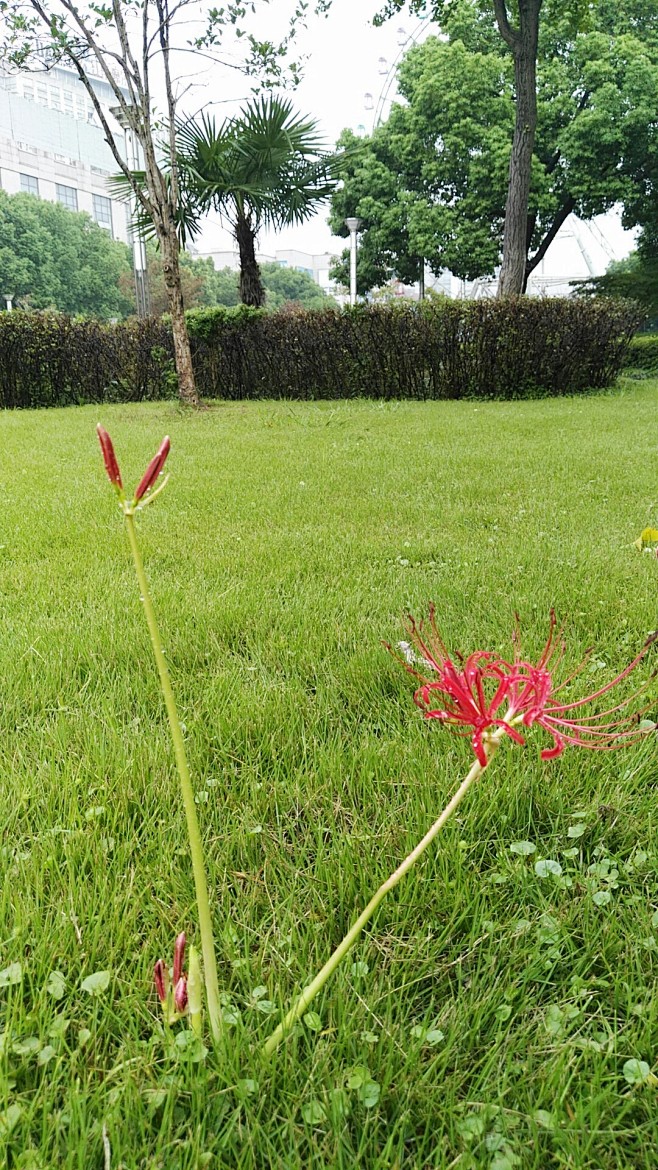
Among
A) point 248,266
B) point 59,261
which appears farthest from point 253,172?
point 59,261

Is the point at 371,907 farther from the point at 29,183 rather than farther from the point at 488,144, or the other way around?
the point at 29,183

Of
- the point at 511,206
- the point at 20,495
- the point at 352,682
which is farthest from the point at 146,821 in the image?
the point at 511,206

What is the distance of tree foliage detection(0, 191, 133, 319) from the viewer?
5031cm

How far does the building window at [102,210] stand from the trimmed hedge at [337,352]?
93.3 m

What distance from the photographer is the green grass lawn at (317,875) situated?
2.59ft

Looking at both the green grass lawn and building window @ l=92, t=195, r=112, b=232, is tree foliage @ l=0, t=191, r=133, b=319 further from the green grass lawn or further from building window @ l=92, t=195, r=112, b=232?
the green grass lawn

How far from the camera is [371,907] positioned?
0.74m

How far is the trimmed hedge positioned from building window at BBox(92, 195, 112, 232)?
9329 cm

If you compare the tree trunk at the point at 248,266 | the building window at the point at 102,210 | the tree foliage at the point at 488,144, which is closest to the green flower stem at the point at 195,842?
the tree trunk at the point at 248,266

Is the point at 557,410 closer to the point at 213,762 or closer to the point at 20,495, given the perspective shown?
the point at 20,495

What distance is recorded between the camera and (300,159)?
11.9 metres

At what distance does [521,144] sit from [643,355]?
577 cm

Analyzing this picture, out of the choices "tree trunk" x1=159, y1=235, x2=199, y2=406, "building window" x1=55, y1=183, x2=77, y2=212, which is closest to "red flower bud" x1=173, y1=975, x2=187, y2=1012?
"tree trunk" x1=159, y1=235, x2=199, y2=406

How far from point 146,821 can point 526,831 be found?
29.4 inches
